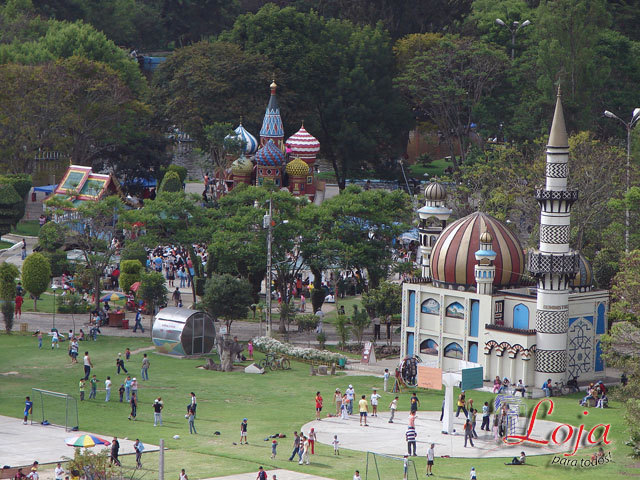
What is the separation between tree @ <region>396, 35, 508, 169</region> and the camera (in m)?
128

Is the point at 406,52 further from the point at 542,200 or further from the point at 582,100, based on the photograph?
the point at 542,200

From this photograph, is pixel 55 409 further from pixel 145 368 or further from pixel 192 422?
pixel 192 422

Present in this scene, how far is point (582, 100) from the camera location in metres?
118

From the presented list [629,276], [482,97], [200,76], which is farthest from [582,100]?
[629,276]

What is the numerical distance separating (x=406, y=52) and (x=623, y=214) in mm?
55943

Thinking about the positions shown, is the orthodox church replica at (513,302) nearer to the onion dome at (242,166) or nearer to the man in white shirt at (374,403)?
the man in white shirt at (374,403)

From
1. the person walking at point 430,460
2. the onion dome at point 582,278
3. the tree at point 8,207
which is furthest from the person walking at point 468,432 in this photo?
the tree at point 8,207

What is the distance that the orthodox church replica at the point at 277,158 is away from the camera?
12938 centimetres

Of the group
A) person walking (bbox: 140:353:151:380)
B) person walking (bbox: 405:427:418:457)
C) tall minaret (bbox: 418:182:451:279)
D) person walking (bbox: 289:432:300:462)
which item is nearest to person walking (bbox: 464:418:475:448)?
person walking (bbox: 405:427:418:457)

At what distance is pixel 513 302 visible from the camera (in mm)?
82312

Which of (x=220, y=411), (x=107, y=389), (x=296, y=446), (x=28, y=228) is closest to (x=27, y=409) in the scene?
(x=107, y=389)

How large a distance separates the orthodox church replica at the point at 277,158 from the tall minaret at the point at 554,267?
1967 inches

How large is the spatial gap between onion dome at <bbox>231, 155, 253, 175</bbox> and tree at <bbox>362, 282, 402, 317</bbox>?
1579 inches

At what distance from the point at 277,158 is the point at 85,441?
6794cm
